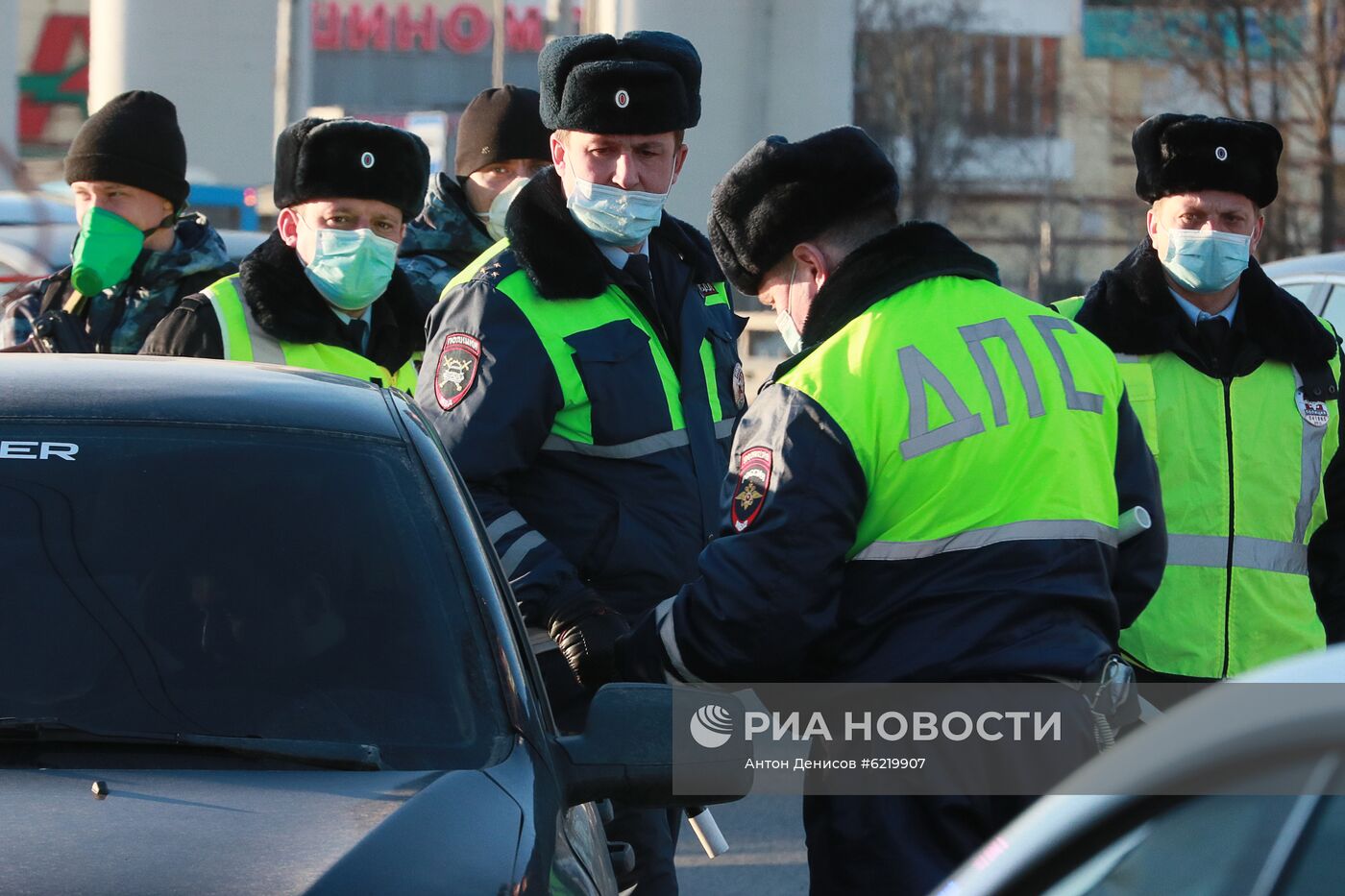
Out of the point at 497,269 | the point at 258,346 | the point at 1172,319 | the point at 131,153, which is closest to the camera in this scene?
the point at 497,269

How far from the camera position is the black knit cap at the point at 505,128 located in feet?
20.4

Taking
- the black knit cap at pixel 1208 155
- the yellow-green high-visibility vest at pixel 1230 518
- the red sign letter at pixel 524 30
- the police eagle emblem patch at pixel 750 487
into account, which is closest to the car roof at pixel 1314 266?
the black knit cap at pixel 1208 155

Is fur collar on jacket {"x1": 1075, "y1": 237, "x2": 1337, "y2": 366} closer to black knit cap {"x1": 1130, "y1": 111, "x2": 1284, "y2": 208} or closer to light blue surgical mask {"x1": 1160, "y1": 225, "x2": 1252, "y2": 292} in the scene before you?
light blue surgical mask {"x1": 1160, "y1": 225, "x2": 1252, "y2": 292}

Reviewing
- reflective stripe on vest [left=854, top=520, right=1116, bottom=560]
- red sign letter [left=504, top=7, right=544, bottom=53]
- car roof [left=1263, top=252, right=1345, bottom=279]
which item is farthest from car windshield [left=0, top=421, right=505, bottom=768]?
red sign letter [left=504, top=7, right=544, bottom=53]

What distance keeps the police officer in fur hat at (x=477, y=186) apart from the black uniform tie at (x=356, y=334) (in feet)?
2.73

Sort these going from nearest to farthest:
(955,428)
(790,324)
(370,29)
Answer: (955,428)
(790,324)
(370,29)

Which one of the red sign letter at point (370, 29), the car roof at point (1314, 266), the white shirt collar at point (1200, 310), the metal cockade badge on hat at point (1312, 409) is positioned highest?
the red sign letter at point (370, 29)

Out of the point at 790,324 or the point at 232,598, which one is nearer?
the point at 232,598

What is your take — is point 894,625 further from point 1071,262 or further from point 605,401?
point 1071,262

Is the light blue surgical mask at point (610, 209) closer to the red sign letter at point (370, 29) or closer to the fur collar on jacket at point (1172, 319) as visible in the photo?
the fur collar on jacket at point (1172, 319)

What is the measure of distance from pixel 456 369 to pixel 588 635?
620mm

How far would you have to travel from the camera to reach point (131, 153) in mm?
5980

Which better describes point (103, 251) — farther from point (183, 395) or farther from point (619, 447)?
point (183, 395)

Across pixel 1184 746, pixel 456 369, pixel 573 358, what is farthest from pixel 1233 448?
pixel 1184 746
